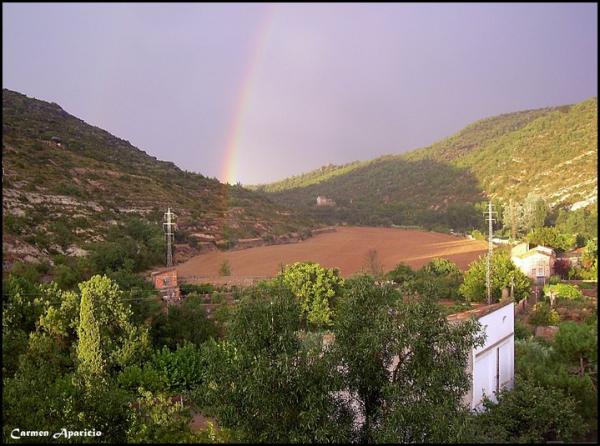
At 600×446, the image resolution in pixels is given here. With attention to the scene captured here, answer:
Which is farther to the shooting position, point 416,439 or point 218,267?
point 218,267

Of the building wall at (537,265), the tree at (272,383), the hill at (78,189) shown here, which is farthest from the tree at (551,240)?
the tree at (272,383)

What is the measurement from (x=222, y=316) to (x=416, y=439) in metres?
9.69

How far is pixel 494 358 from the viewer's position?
32.2ft

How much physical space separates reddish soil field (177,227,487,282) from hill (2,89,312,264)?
111 inches

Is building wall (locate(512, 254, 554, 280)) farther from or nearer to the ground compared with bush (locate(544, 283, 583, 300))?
farther from the ground

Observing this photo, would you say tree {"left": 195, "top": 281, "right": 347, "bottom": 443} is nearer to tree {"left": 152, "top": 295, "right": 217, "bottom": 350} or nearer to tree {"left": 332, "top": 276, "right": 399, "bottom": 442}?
tree {"left": 332, "top": 276, "right": 399, "bottom": 442}

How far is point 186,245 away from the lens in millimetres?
30109

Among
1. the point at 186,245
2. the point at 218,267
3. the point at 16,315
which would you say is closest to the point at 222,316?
the point at 16,315

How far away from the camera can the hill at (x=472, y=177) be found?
46.6m

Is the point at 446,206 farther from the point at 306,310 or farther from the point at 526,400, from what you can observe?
the point at 526,400

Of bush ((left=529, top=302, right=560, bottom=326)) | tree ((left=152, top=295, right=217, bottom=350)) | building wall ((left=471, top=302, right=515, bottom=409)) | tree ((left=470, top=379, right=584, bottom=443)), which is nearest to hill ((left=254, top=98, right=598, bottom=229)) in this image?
bush ((left=529, top=302, right=560, bottom=326))

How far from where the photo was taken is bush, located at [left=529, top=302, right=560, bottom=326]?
1496cm

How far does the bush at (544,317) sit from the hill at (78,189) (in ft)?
63.0

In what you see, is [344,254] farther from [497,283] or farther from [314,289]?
[314,289]
